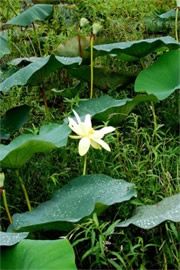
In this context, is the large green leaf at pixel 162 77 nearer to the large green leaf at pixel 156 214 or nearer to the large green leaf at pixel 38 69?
the large green leaf at pixel 38 69

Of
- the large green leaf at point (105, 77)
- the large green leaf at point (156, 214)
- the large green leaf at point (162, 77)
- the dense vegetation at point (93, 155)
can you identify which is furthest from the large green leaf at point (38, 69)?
the large green leaf at point (156, 214)

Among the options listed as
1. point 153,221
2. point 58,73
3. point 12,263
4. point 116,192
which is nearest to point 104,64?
point 58,73

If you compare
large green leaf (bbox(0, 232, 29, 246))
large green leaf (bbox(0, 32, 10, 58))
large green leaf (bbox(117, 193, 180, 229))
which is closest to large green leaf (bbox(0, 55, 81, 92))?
large green leaf (bbox(0, 32, 10, 58))

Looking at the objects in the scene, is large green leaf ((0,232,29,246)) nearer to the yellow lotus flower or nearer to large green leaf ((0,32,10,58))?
the yellow lotus flower

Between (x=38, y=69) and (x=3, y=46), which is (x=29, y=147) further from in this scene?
(x=3, y=46)

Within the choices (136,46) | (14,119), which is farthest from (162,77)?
(14,119)

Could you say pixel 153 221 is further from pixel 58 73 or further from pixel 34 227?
pixel 58 73
